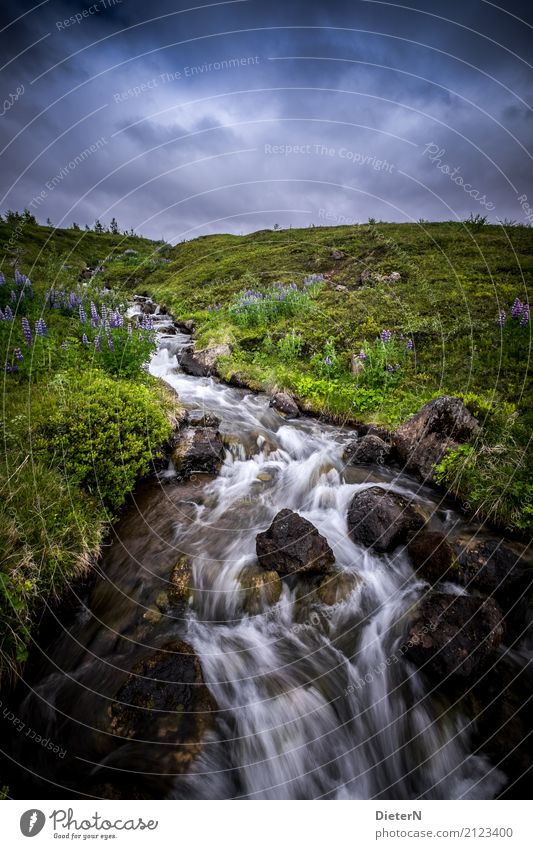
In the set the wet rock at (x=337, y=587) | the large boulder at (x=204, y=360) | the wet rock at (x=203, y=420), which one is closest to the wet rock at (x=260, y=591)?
the wet rock at (x=337, y=587)

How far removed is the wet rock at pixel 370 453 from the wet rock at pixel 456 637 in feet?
14.6

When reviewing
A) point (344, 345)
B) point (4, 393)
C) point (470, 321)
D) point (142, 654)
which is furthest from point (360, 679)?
point (470, 321)

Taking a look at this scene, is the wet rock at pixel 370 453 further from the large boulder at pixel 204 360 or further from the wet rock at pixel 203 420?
the large boulder at pixel 204 360

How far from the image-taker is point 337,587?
5543mm

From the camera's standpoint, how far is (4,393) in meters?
7.17

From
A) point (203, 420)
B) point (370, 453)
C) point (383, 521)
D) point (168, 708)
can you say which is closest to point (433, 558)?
point (383, 521)

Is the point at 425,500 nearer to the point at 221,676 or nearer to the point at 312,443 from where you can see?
the point at 312,443

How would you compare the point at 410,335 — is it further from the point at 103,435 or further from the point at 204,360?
the point at 103,435

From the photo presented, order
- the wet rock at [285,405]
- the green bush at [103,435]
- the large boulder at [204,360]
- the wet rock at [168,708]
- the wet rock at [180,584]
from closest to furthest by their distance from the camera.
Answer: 1. the wet rock at [168,708]
2. the wet rock at [180,584]
3. the green bush at [103,435]
4. the wet rock at [285,405]
5. the large boulder at [204,360]

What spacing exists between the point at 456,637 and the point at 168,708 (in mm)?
3563

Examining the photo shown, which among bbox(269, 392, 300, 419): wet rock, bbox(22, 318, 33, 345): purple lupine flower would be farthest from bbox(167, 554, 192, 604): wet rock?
bbox(22, 318, 33, 345): purple lupine flower

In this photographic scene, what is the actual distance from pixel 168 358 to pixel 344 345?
863cm

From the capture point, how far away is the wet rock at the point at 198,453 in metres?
8.10

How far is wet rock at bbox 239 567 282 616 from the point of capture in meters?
5.30
